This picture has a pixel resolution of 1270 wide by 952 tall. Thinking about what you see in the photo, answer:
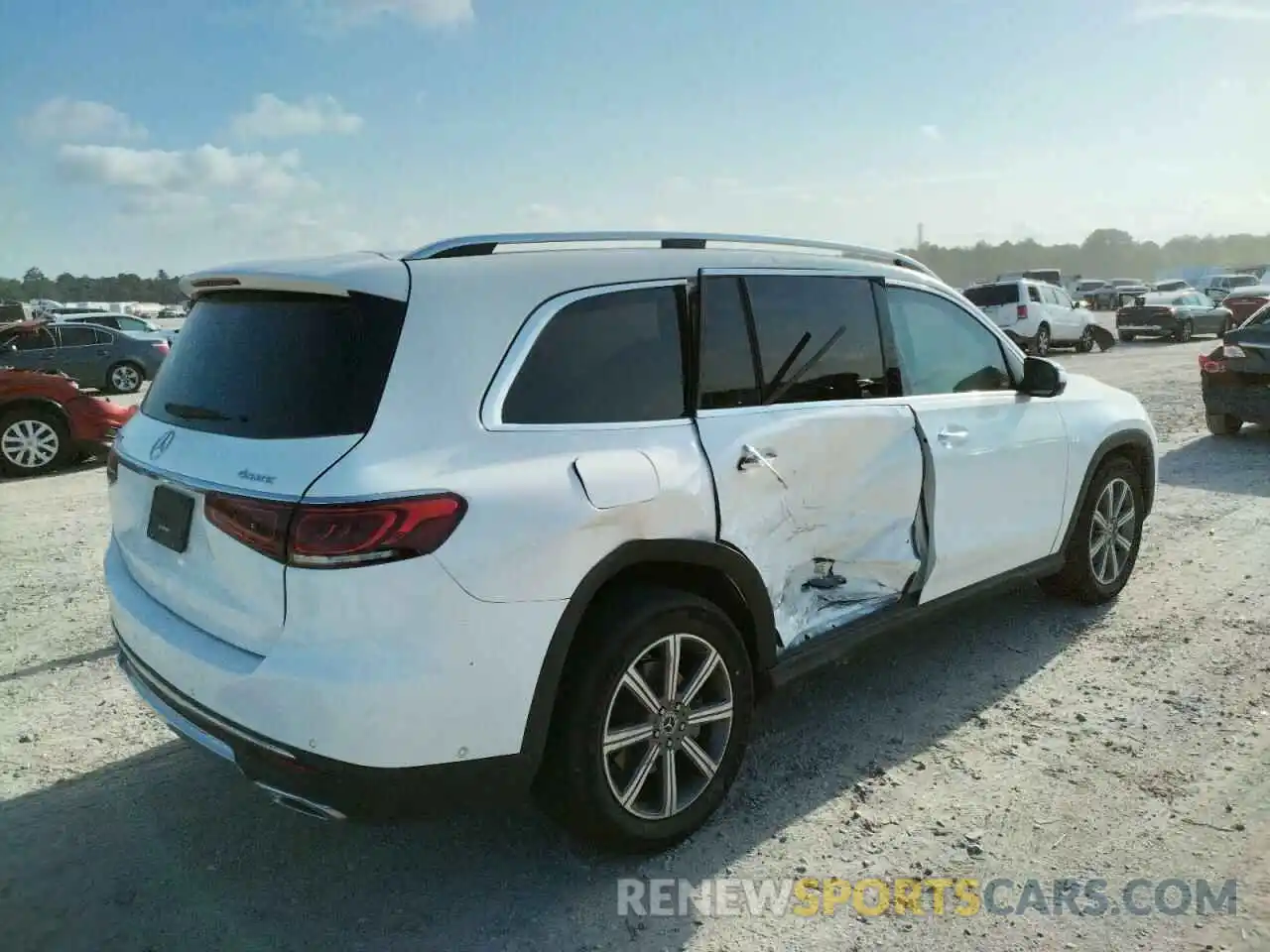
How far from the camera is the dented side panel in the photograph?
3182 mm

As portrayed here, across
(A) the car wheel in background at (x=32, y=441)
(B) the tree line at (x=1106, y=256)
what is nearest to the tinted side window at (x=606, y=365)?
(A) the car wheel in background at (x=32, y=441)

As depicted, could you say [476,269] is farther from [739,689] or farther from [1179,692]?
[1179,692]

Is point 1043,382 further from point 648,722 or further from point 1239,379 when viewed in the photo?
point 1239,379

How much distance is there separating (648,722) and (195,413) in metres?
1.66

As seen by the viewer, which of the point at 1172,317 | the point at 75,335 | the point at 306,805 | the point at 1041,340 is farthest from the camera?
the point at 1172,317

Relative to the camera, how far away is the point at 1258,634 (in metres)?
4.72

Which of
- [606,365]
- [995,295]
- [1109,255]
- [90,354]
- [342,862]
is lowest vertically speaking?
[342,862]

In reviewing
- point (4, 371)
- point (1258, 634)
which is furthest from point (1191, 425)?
point (4, 371)

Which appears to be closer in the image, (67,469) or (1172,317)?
(67,469)

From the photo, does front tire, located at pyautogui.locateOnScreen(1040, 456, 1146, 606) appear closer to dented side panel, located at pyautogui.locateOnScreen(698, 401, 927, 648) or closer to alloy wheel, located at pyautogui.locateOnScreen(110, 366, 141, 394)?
dented side panel, located at pyautogui.locateOnScreen(698, 401, 927, 648)

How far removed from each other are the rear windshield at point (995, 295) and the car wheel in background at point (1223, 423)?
46.5ft

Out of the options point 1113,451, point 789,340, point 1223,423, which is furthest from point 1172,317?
point 789,340

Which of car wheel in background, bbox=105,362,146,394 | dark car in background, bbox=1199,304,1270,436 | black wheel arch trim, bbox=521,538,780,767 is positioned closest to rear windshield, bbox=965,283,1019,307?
dark car in background, bbox=1199,304,1270,436

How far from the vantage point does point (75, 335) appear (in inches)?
708
